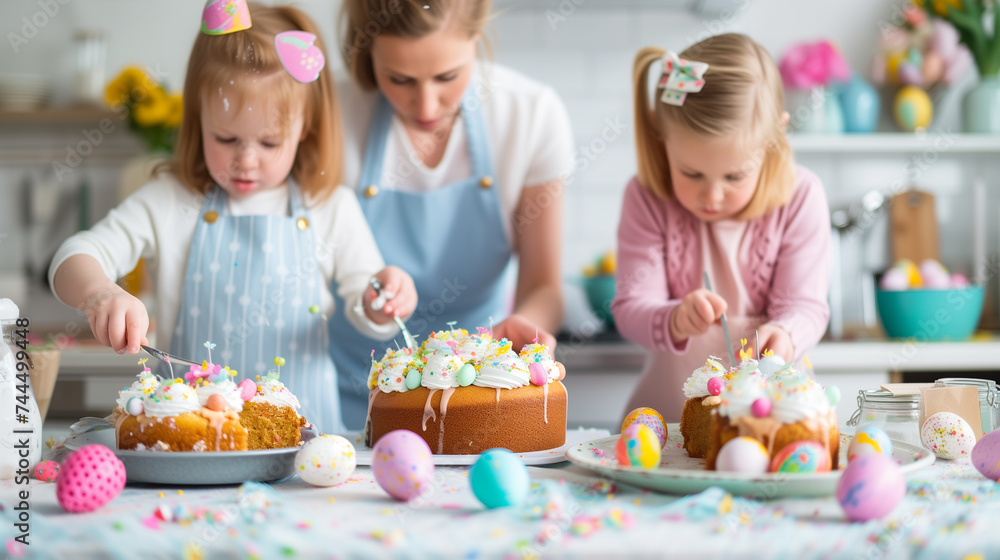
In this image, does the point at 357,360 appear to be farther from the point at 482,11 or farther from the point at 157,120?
the point at 157,120

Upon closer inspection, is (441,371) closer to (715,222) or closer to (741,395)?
(741,395)

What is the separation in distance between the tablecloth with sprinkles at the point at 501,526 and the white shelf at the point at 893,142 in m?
1.91

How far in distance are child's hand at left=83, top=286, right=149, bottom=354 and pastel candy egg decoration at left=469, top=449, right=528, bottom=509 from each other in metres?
0.49

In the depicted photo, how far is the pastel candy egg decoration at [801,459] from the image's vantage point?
779 mm

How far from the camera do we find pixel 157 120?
2.62 metres

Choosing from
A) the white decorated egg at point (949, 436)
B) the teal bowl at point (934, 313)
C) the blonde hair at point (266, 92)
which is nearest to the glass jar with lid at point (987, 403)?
the white decorated egg at point (949, 436)

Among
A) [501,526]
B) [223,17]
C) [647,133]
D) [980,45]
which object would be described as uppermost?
[980,45]

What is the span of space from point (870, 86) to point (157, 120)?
2371mm

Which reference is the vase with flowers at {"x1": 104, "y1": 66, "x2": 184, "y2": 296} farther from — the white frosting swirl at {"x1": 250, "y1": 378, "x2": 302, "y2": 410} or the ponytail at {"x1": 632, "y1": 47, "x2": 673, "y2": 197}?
the white frosting swirl at {"x1": 250, "y1": 378, "x2": 302, "y2": 410}

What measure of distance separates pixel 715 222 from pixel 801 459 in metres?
0.80

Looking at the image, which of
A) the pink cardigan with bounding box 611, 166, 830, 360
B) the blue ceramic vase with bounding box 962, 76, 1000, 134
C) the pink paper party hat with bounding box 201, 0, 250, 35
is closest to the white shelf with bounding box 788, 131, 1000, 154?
the blue ceramic vase with bounding box 962, 76, 1000, 134

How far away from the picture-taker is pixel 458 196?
5.42 ft

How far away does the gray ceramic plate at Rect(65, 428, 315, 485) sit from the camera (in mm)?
836

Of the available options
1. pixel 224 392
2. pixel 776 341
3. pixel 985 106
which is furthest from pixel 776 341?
pixel 985 106
